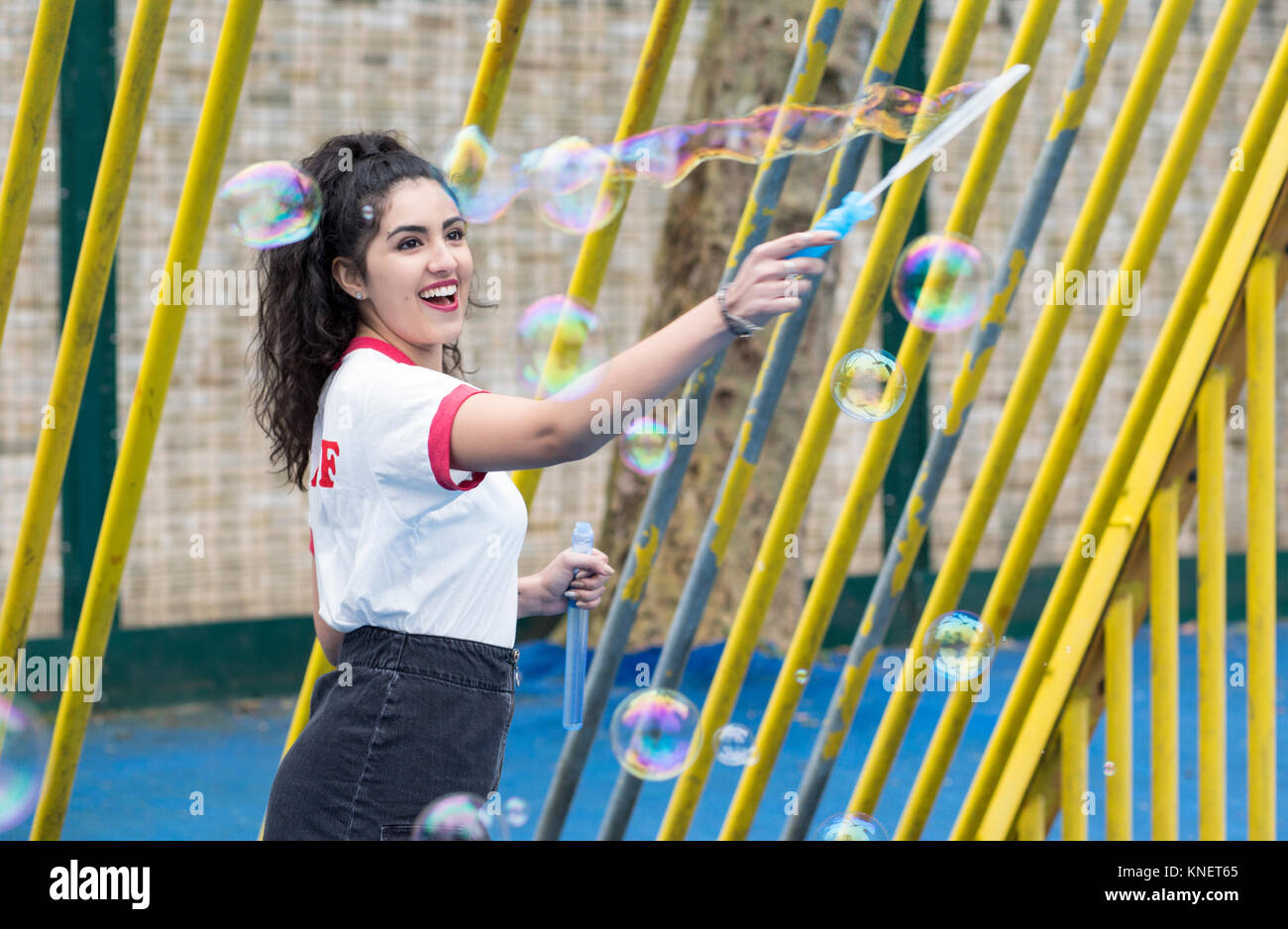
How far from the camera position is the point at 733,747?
232 cm

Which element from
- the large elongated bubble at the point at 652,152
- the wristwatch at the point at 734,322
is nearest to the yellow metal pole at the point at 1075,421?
the large elongated bubble at the point at 652,152

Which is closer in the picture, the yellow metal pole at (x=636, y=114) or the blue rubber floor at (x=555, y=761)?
the yellow metal pole at (x=636, y=114)

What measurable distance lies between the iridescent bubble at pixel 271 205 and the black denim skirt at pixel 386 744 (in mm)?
530

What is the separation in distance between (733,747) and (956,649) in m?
0.41

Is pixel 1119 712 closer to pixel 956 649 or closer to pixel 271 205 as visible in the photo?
pixel 956 649

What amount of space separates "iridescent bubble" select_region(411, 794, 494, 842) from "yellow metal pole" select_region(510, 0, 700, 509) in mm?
452

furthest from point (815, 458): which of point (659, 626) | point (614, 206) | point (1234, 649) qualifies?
point (1234, 649)

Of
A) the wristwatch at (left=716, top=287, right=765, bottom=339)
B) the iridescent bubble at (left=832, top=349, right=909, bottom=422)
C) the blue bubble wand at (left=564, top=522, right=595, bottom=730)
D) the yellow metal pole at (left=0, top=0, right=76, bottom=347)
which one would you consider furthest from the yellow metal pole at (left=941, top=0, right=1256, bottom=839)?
the yellow metal pole at (left=0, top=0, right=76, bottom=347)

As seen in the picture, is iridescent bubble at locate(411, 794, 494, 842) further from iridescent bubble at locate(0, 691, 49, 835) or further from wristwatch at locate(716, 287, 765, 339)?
iridescent bubble at locate(0, 691, 49, 835)

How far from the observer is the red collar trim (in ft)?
5.26

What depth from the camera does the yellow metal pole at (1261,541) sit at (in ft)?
6.30

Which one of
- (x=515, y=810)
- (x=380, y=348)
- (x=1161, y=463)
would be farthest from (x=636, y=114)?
(x=515, y=810)

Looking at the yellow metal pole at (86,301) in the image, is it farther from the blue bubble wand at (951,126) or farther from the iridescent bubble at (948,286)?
the iridescent bubble at (948,286)

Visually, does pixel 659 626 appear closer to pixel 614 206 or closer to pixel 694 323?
pixel 614 206
